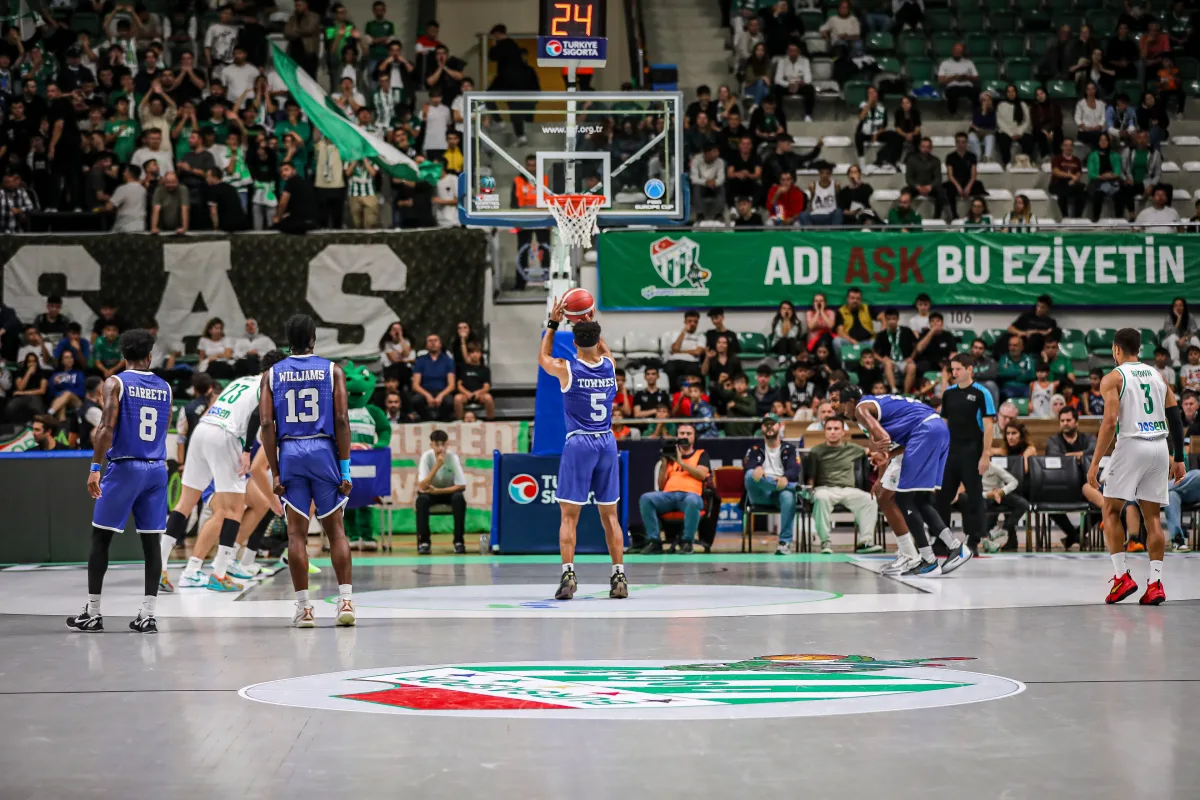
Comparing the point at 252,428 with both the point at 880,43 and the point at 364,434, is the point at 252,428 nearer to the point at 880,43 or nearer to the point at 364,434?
the point at 364,434

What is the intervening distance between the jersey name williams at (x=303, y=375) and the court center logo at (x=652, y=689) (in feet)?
7.66

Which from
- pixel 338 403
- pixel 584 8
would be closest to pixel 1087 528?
pixel 584 8

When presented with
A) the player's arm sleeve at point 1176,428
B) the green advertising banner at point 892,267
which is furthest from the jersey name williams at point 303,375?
the green advertising banner at point 892,267

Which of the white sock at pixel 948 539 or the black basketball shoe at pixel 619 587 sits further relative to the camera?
the white sock at pixel 948 539

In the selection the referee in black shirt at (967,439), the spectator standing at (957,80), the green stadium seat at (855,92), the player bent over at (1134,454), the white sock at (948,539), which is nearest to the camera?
the player bent over at (1134,454)

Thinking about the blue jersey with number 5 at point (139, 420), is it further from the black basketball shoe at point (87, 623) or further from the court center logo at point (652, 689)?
the court center logo at point (652, 689)

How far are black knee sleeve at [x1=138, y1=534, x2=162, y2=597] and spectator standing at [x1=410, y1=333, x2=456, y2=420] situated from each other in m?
8.96

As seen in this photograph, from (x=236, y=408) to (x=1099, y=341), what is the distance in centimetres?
1312

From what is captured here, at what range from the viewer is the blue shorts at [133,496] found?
895 cm

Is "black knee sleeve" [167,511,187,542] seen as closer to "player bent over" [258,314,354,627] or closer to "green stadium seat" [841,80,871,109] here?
"player bent over" [258,314,354,627]

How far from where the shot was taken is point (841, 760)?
16.8 ft

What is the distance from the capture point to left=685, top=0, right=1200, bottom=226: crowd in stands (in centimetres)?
2111

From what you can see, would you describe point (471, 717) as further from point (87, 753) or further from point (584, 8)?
point (584, 8)

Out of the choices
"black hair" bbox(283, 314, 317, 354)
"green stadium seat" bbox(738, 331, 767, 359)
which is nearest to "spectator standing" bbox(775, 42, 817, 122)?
"green stadium seat" bbox(738, 331, 767, 359)
